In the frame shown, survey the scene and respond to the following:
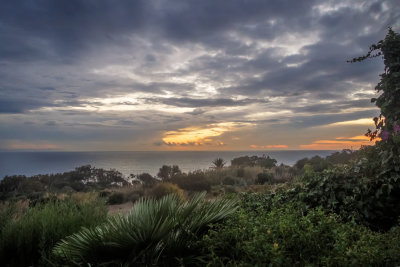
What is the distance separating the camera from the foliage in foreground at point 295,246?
2.83 m

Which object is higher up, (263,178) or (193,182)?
(263,178)

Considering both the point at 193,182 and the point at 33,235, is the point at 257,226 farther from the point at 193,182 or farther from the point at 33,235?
the point at 193,182

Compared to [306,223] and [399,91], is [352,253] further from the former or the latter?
[399,91]

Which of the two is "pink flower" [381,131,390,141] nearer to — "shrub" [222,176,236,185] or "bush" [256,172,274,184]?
"bush" [256,172,274,184]

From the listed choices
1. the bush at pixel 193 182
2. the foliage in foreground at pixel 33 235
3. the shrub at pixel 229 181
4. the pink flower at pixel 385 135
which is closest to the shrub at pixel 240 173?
the shrub at pixel 229 181

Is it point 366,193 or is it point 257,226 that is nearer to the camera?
point 257,226

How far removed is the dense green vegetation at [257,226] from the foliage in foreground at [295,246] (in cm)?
1

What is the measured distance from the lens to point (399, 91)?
5.02m

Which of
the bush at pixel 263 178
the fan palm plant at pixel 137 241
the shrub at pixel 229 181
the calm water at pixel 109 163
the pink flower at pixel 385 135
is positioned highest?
the pink flower at pixel 385 135

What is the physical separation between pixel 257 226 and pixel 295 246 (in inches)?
25.5

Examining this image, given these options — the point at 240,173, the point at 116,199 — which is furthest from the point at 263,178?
the point at 116,199

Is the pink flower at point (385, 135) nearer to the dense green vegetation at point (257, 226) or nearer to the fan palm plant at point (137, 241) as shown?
the dense green vegetation at point (257, 226)

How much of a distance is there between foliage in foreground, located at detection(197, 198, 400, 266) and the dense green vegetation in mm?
12

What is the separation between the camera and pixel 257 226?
385 centimetres
